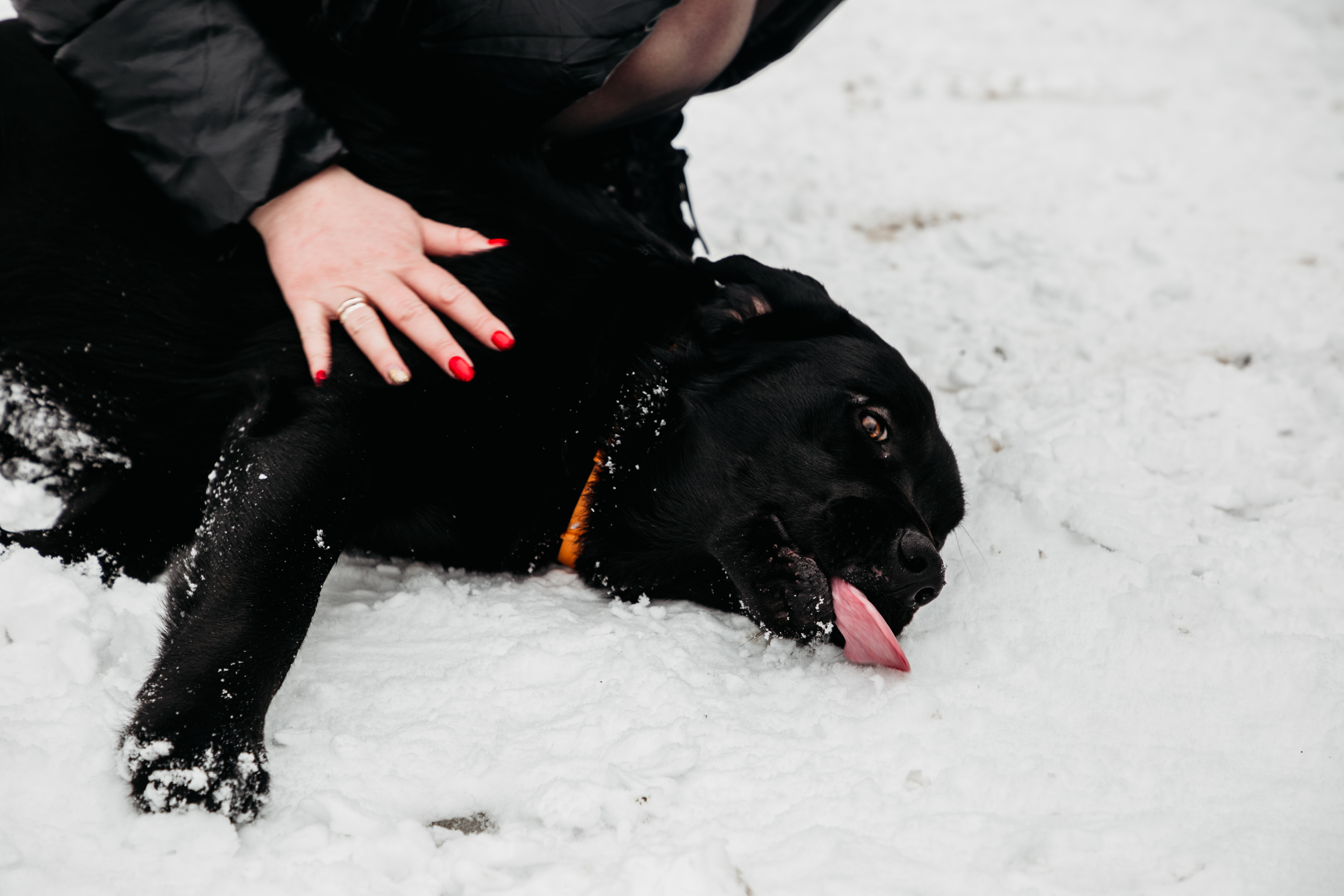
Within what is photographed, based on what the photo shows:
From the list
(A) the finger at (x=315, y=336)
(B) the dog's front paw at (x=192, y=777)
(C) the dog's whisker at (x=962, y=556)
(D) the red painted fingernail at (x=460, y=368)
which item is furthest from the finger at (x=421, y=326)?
(C) the dog's whisker at (x=962, y=556)

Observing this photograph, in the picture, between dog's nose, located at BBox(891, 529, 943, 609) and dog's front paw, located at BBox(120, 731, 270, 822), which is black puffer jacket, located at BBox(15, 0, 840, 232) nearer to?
dog's front paw, located at BBox(120, 731, 270, 822)

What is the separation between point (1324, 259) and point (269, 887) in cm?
395

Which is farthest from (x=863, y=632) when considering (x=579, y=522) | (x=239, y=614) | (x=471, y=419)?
(x=239, y=614)

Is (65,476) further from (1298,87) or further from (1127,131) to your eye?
(1298,87)

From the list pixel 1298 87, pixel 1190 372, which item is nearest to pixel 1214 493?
pixel 1190 372

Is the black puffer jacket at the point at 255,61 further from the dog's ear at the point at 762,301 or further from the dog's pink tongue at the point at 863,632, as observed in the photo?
the dog's pink tongue at the point at 863,632

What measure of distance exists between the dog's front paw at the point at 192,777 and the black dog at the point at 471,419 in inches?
7.2

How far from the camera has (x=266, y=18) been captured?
205 centimetres

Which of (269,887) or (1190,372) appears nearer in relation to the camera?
(269,887)

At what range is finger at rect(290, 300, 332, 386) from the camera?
6.00 feet

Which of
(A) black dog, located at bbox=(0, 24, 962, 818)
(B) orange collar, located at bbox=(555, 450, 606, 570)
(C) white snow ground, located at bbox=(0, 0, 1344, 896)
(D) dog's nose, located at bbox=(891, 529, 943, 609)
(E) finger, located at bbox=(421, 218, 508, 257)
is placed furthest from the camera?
(B) orange collar, located at bbox=(555, 450, 606, 570)

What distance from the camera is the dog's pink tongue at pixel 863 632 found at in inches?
74.7

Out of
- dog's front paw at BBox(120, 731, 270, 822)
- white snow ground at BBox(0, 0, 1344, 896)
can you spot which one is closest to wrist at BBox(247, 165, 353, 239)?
white snow ground at BBox(0, 0, 1344, 896)

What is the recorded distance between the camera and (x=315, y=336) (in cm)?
185
